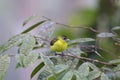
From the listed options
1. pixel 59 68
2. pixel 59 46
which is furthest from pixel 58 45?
pixel 59 68

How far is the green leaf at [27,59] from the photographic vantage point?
698 mm

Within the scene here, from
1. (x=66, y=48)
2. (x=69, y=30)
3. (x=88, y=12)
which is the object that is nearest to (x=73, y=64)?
(x=66, y=48)

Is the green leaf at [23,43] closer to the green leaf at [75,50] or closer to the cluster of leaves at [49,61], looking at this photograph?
the cluster of leaves at [49,61]

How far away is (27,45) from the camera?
29.5 inches

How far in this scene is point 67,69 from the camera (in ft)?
2.39

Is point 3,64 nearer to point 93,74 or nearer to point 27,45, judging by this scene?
point 27,45

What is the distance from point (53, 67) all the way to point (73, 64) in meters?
0.10

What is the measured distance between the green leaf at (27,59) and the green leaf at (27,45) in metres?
0.02

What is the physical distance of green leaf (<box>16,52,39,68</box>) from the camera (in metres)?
0.70

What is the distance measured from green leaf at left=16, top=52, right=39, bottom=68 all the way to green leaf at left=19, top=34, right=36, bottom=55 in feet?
0.06

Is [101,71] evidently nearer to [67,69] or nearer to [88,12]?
[67,69]

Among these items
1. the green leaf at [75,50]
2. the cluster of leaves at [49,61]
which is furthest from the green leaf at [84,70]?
the green leaf at [75,50]

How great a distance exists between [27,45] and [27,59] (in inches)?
2.0

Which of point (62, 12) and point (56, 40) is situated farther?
point (62, 12)
